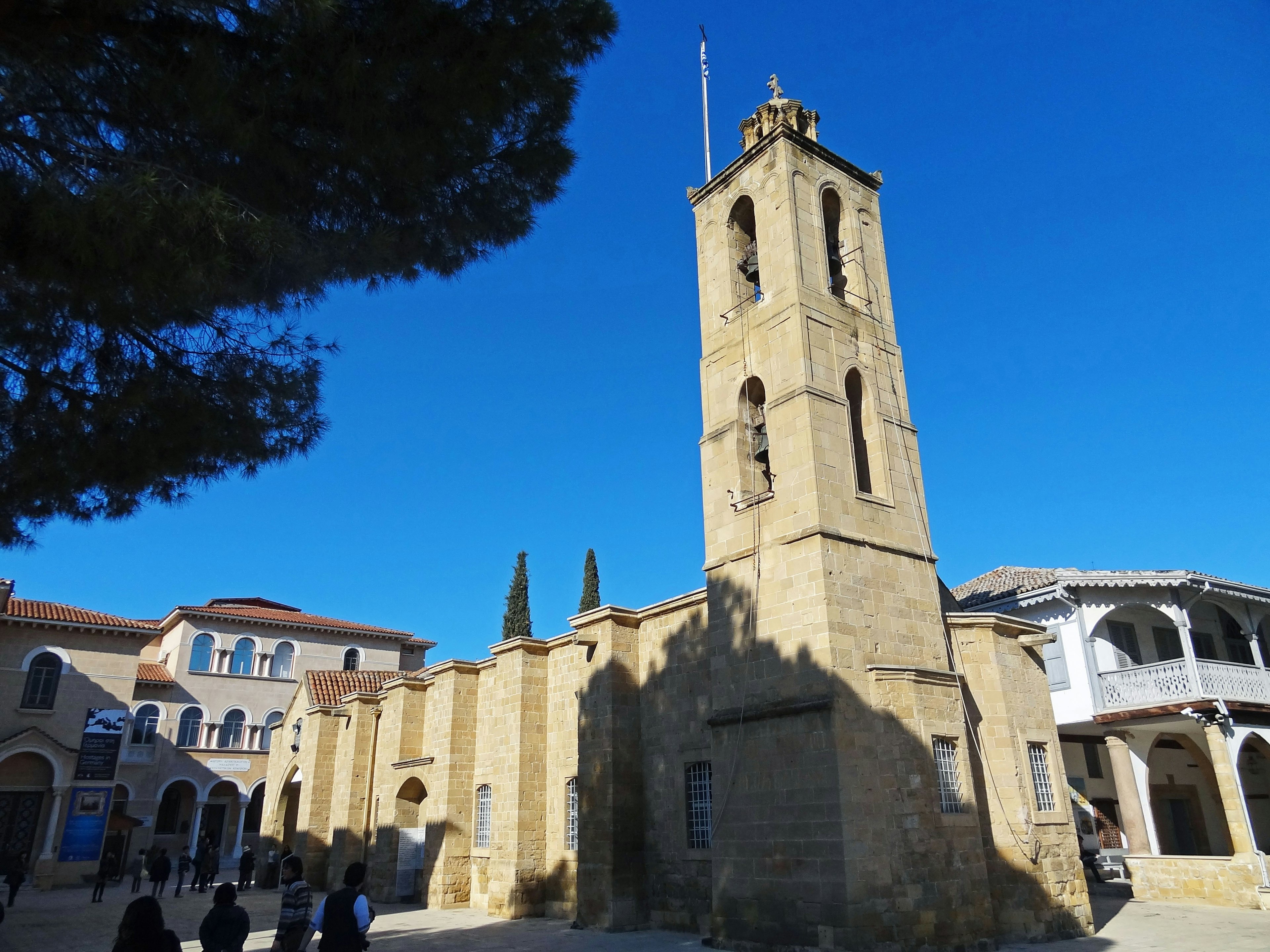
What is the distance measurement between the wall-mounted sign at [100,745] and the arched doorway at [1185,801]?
1254 inches

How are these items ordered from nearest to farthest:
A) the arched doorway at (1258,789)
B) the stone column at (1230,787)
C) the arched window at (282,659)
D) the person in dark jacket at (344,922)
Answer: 1. the person in dark jacket at (344,922)
2. the stone column at (1230,787)
3. the arched doorway at (1258,789)
4. the arched window at (282,659)

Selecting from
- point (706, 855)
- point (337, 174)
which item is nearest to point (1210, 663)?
point (706, 855)

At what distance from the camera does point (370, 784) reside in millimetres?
23891

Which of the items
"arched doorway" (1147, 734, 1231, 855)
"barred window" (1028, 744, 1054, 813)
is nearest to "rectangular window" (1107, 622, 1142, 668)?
Result: "arched doorway" (1147, 734, 1231, 855)

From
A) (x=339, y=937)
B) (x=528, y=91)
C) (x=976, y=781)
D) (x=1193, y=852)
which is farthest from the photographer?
(x=1193, y=852)

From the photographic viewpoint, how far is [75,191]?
7043mm

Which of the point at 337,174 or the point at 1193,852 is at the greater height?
the point at 337,174

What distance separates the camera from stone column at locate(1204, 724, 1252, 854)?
55.1 feet

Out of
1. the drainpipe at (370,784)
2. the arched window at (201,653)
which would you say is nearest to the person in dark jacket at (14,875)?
the drainpipe at (370,784)

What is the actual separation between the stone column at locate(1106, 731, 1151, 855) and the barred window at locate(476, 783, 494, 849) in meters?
14.0

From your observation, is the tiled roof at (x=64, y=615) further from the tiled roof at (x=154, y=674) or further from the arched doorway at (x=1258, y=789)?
the arched doorway at (x=1258, y=789)

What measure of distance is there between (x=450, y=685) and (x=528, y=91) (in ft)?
49.3

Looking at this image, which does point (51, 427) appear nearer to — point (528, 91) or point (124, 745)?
point (528, 91)

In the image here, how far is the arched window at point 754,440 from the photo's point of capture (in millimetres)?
Answer: 14750
